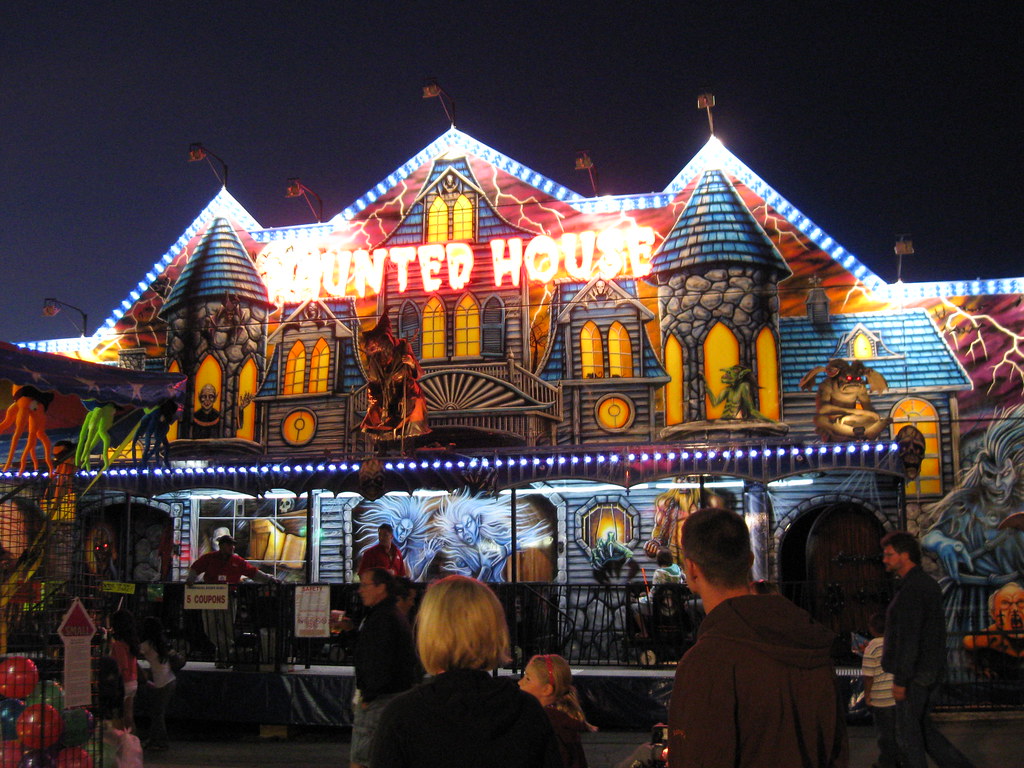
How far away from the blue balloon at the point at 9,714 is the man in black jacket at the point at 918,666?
225 inches

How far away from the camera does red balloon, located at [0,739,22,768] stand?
19.9ft

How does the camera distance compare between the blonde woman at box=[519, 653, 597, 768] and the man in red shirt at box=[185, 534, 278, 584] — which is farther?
the man in red shirt at box=[185, 534, 278, 584]

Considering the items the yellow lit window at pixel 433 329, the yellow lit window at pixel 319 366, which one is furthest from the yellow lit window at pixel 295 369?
the yellow lit window at pixel 433 329

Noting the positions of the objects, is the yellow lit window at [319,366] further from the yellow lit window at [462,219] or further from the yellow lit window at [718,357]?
the yellow lit window at [718,357]

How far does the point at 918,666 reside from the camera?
23.7ft

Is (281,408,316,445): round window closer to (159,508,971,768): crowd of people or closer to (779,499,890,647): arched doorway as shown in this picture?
(779,499,890,647): arched doorway

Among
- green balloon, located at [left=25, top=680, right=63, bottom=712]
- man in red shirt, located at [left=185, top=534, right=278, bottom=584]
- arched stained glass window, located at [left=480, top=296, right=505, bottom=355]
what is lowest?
green balloon, located at [left=25, top=680, right=63, bottom=712]

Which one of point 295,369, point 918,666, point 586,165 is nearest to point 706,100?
point 586,165

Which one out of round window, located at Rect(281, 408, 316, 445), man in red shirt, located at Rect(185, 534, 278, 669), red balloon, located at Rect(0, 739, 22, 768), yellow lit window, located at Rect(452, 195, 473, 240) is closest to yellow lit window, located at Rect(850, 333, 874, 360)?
yellow lit window, located at Rect(452, 195, 473, 240)

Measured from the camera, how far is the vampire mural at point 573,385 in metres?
16.2

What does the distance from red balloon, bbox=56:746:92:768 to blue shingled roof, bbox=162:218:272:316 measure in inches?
619

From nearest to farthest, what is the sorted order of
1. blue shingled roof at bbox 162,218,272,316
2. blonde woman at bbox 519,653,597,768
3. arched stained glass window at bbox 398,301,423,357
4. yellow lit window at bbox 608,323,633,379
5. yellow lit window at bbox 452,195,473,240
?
blonde woman at bbox 519,653,597,768 < yellow lit window at bbox 608,323,633,379 < arched stained glass window at bbox 398,301,423,357 < yellow lit window at bbox 452,195,473,240 < blue shingled roof at bbox 162,218,272,316

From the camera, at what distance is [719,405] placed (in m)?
18.3

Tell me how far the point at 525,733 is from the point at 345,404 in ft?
57.5
